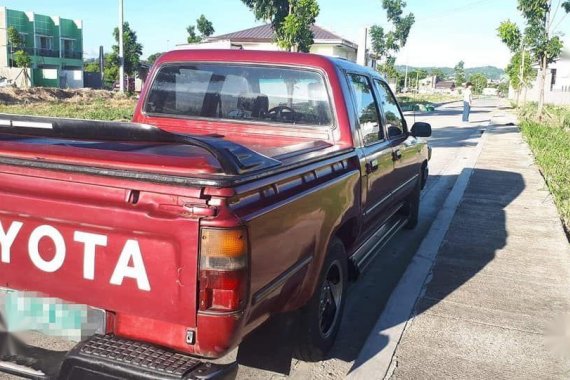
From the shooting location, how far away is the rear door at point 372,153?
14.0 feet

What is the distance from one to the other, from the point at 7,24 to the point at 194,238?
68485 millimetres

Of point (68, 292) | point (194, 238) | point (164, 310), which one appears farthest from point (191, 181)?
point (68, 292)

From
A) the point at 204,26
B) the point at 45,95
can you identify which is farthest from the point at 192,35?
the point at 45,95

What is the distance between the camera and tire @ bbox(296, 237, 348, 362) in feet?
11.0

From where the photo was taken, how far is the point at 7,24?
6116cm

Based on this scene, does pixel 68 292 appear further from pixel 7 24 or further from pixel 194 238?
pixel 7 24

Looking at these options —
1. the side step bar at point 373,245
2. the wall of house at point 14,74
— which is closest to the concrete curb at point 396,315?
the side step bar at point 373,245

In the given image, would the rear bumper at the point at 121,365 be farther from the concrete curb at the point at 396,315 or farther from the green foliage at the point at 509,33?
the green foliage at the point at 509,33

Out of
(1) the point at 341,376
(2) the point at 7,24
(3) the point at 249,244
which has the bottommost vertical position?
(1) the point at 341,376

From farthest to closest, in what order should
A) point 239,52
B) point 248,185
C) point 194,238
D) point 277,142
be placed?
point 239,52, point 277,142, point 248,185, point 194,238

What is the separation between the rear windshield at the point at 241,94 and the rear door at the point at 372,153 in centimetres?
37

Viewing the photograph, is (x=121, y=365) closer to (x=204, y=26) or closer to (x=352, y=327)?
(x=352, y=327)

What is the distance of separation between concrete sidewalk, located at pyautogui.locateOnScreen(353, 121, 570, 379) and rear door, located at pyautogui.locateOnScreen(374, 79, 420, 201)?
828mm

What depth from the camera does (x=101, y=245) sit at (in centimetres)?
239
